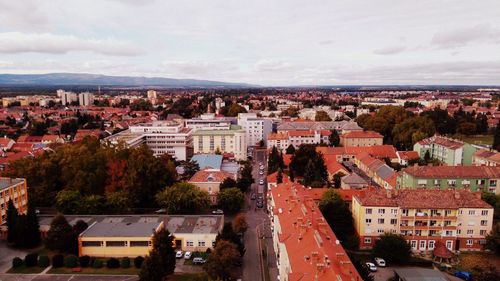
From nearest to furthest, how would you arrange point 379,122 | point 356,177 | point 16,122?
1. point 356,177
2. point 379,122
3. point 16,122

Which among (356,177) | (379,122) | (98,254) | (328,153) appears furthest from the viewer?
(379,122)

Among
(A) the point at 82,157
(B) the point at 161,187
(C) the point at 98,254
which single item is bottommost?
(C) the point at 98,254

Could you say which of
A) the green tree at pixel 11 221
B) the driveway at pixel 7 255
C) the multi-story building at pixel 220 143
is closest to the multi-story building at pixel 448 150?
the multi-story building at pixel 220 143

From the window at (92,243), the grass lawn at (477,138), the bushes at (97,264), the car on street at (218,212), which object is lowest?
the bushes at (97,264)

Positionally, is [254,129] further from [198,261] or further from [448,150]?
[198,261]

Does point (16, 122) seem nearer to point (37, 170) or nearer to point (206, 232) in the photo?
point (37, 170)

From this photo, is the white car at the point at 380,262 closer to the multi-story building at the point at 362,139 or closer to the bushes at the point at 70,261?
the bushes at the point at 70,261

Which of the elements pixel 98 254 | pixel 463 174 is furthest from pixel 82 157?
pixel 463 174

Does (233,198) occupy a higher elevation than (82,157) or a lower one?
lower
